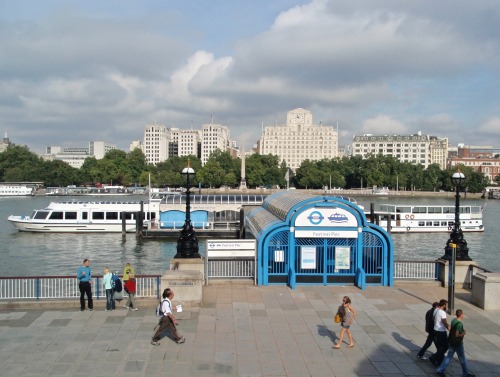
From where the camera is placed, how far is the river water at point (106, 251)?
3753 centimetres

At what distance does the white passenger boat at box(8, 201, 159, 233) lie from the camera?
54.5 meters

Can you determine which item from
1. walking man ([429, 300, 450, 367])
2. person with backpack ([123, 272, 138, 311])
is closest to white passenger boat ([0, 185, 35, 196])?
person with backpack ([123, 272, 138, 311])

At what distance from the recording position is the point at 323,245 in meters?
19.1

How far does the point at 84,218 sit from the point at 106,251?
12216 mm

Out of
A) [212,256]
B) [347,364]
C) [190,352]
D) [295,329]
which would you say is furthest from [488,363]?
[212,256]

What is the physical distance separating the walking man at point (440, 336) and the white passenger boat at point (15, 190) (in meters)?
149

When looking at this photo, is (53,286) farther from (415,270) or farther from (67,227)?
(67,227)

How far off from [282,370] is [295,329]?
2.89 meters

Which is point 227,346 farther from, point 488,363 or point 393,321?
point 488,363

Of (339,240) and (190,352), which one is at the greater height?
(339,240)

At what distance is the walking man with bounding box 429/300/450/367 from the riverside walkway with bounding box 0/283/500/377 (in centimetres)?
22

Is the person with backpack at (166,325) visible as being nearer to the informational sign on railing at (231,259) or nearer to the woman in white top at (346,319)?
the woman in white top at (346,319)

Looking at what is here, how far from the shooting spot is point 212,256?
19375 mm

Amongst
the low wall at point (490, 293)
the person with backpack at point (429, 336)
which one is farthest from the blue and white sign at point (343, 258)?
the person with backpack at point (429, 336)
